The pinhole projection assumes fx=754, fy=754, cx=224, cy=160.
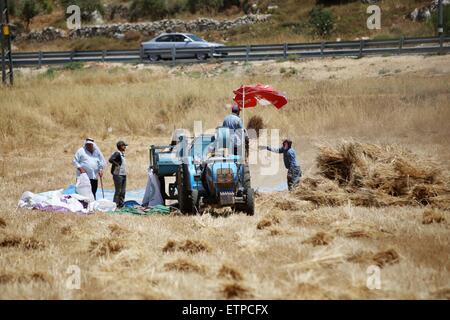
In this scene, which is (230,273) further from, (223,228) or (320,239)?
(223,228)

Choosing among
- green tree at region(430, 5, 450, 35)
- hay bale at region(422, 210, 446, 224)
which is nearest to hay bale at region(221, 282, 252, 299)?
hay bale at region(422, 210, 446, 224)

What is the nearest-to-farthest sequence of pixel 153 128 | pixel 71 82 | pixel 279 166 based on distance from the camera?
1. pixel 279 166
2. pixel 153 128
3. pixel 71 82

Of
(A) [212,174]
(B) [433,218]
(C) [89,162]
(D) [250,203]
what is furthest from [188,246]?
(C) [89,162]

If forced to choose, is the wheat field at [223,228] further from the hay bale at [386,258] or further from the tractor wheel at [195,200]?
the tractor wheel at [195,200]

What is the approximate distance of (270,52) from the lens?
42531 mm

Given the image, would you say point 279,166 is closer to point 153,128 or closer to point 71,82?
point 153,128

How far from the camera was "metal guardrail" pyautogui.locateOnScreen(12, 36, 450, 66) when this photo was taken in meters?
38.7

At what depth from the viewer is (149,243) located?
10891mm

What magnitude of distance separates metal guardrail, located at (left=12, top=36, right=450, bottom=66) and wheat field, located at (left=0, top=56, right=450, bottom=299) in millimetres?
8952

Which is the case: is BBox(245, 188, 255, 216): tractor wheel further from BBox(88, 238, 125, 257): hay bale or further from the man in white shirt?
the man in white shirt

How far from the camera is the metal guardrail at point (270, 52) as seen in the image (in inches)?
1524

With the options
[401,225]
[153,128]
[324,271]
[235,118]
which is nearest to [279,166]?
[235,118]

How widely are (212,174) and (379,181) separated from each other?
11.1 ft
